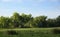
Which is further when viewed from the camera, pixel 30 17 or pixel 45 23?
pixel 30 17

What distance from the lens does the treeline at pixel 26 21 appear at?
58.6 m

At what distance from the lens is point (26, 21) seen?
65.2 meters

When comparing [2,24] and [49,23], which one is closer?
[49,23]

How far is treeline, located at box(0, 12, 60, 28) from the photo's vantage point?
58625 mm

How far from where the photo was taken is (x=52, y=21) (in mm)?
58625

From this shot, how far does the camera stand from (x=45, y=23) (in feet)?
194

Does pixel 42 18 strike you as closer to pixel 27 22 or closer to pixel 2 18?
pixel 27 22

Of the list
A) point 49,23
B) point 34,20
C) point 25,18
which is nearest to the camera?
point 49,23

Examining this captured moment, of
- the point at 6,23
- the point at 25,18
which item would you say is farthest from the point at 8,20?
the point at 25,18

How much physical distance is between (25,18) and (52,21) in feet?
41.1

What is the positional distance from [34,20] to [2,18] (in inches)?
501

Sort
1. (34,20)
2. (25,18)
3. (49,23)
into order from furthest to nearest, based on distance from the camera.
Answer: (25,18)
(34,20)
(49,23)

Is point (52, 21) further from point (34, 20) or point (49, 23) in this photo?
point (34, 20)

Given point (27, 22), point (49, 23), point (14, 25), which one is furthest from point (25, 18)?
point (49, 23)
